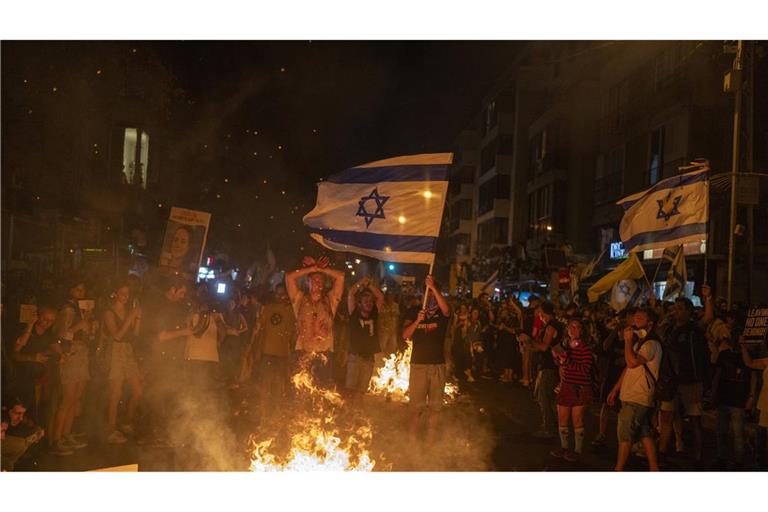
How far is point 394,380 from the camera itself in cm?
1266

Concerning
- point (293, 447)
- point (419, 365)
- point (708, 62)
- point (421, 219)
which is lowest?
point (293, 447)

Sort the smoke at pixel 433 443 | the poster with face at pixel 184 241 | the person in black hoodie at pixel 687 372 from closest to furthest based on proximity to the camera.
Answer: the smoke at pixel 433 443
the person in black hoodie at pixel 687 372
the poster with face at pixel 184 241

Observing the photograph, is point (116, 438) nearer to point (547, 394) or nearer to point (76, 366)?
point (76, 366)

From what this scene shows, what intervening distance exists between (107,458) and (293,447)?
2.54 meters

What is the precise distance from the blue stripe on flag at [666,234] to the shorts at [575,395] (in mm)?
3659

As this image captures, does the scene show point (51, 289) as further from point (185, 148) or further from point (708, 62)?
point (708, 62)

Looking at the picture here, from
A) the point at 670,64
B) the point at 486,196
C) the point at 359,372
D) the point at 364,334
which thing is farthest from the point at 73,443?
the point at 486,196

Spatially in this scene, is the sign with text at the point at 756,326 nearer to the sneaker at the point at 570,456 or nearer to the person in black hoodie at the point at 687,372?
the person in black hoodie at the point at 687,372

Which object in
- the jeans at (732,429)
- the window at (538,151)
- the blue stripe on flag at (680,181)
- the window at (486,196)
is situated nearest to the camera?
the jeans at (732,429)

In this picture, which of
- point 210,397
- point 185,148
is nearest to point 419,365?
point 210,397

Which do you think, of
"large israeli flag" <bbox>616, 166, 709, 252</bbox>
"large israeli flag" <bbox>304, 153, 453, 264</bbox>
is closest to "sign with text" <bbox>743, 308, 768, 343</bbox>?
"large israeli flag" <bbox>616, 166, 709, 252</bbox>

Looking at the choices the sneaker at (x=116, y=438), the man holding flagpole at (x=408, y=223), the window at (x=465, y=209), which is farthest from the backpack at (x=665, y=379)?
the window at (x=465, y=209)

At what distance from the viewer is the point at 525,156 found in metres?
A: 47.6

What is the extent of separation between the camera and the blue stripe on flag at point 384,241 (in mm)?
8031
